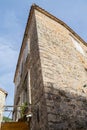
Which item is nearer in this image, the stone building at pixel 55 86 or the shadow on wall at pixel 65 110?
the shadow on wall at pixel 65 110

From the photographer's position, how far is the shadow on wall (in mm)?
4363

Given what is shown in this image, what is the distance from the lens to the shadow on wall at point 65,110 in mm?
4363

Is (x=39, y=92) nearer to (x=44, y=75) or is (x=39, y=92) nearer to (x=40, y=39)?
(x=44, y=75)

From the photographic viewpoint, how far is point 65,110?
4.76 m

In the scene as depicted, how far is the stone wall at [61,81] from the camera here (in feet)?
15.0

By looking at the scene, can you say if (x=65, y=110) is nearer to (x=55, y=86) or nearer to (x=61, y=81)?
(x=55, y=86)

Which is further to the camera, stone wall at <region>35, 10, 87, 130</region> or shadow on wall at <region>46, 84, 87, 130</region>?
stone wall at <region>35, 10, 87, 130</region>

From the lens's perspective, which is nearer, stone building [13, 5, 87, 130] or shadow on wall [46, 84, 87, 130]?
shadow on wall [46, 84, 87, 130]

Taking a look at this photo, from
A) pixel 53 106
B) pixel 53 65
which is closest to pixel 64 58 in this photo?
pixel 53 65

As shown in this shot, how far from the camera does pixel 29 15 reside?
8.96m

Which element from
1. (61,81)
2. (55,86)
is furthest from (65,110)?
(61,81)

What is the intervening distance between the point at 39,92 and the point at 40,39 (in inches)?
93.7

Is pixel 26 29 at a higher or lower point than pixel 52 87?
higher

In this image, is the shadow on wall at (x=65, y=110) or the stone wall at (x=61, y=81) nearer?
the shadow on wall at (x=65, y=110)
